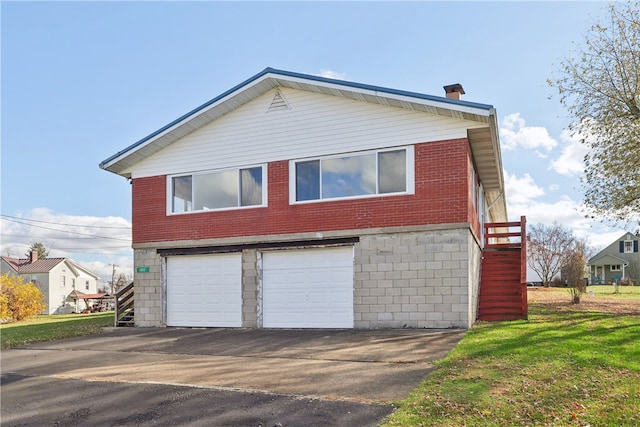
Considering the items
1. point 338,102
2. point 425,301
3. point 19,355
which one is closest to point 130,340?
point 19,355

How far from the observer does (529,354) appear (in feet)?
26.8

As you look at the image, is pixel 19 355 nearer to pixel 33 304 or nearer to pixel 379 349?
pixel 379 349

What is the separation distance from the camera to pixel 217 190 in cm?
1545

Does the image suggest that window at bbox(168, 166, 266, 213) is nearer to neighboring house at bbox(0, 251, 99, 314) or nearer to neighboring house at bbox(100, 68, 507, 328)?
neighboring house at bbox(100, 68, 507, 328)

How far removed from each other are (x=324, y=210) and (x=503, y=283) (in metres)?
6.14

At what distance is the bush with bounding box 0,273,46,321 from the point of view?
86.1 ft

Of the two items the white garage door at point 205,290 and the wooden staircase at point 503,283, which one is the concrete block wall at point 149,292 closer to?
the white garage door at point 205,290

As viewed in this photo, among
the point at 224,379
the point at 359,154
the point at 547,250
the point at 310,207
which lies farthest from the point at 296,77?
the point at 547,250

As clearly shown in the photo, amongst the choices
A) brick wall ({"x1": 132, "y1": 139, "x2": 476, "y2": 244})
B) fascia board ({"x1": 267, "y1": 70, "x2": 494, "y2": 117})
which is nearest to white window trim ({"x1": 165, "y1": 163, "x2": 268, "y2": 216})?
brick wall ({"x1": 132, "y1": 139, "x2": 476, "y2": 244})

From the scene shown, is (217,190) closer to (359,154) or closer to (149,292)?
(149,292)

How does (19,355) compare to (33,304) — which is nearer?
(19,355)

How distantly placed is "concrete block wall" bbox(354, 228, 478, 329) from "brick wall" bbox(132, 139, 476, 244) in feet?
1.56

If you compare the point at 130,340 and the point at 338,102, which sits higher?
the point at 338,102

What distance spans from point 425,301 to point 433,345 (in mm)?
2688
